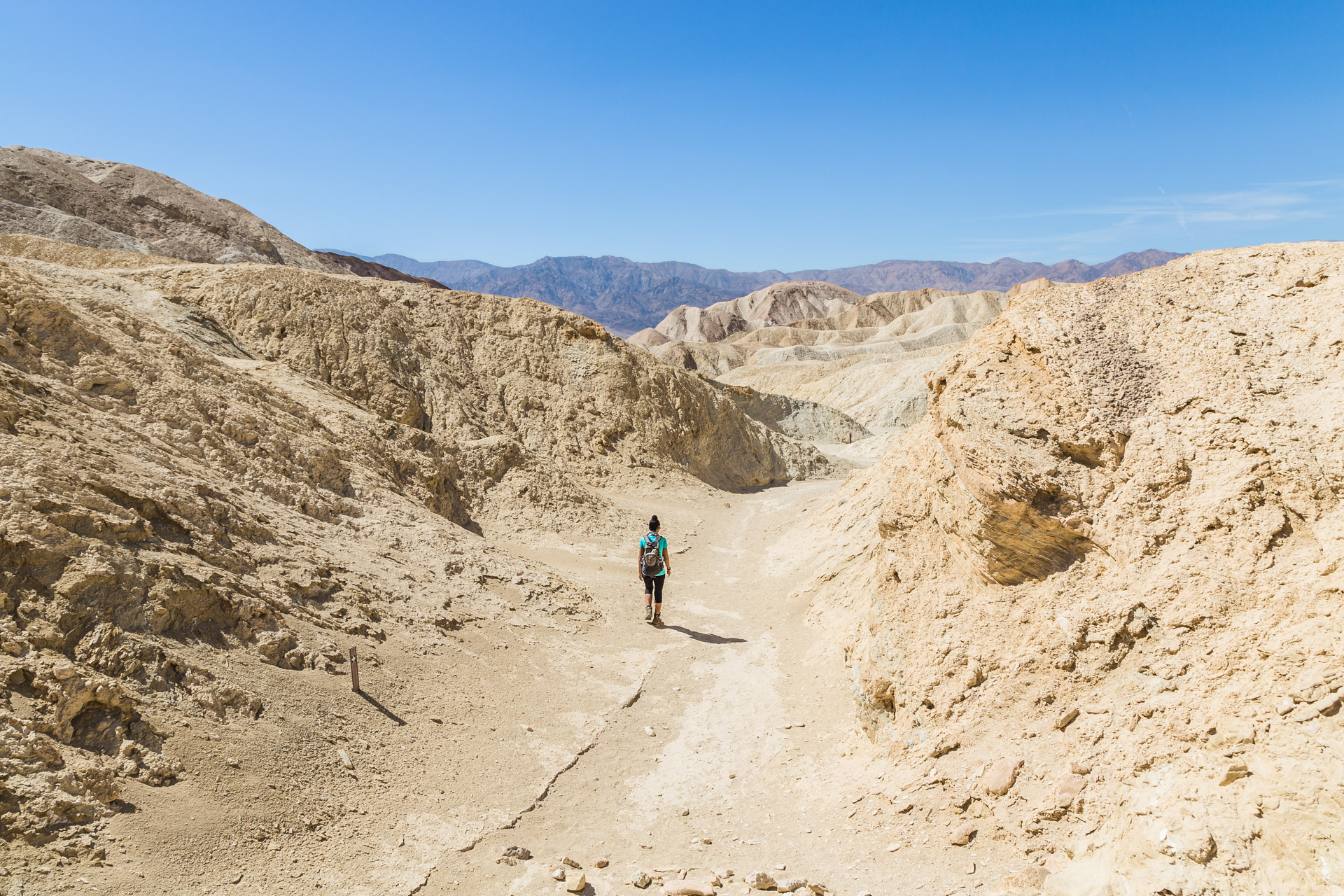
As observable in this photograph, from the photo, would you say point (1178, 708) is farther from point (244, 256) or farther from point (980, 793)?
point (244, 256)

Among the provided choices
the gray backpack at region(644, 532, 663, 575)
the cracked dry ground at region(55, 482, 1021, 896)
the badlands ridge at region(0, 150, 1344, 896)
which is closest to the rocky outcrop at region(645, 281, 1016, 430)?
the gray backpack at region(644, 532, 663, 575)

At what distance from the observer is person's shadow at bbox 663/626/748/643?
928 centimetres

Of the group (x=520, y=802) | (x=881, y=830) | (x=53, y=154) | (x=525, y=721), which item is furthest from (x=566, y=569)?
(x=53, y=154)

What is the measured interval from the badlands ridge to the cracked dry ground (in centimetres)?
3

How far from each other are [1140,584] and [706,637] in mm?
5697

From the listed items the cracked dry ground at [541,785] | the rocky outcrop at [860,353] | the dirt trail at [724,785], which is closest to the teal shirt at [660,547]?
the dirt trail at [724,785]

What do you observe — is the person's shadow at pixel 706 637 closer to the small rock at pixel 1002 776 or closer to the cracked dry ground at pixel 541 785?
the cracked dry ground at pixel 541 785

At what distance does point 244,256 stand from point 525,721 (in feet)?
136

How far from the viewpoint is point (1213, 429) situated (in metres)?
4.71

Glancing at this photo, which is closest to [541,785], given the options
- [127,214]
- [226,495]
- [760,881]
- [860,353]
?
[760,881]

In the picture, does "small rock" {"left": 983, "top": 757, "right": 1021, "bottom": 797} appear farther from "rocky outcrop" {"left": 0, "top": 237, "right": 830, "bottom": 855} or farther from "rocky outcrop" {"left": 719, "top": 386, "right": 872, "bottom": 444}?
"rocky outcrop" {"left": 719, "top": 386, "right": 872, "bottom": 444}

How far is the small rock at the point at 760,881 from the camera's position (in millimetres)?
4285

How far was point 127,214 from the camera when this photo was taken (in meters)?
37.6

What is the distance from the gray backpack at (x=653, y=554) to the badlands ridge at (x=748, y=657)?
0.89 meters
